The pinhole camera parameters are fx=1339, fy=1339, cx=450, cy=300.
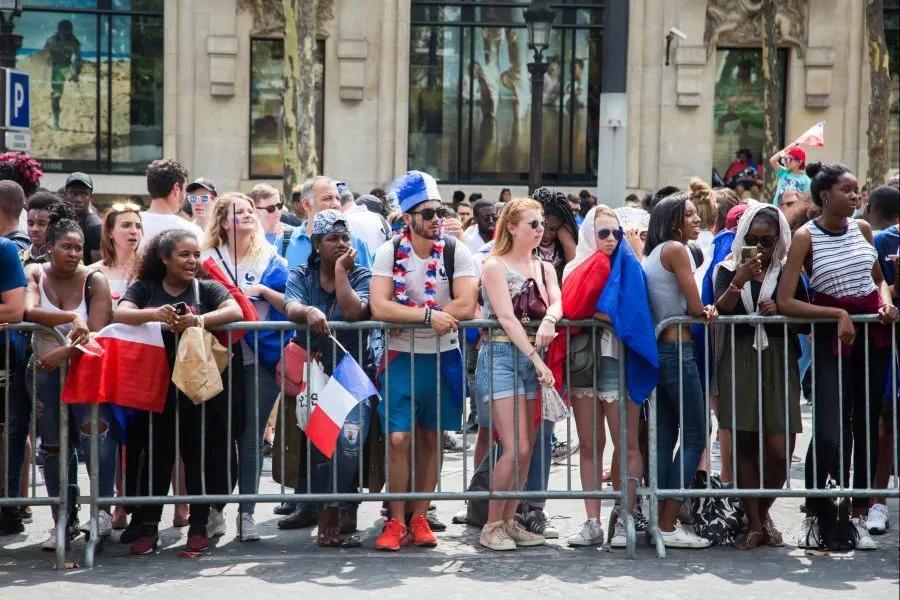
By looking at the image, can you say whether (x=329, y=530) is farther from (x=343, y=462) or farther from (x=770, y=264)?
(x=770, y=264)

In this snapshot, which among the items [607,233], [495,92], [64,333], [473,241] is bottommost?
[64,333]

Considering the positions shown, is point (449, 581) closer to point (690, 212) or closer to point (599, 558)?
point (599, 558)

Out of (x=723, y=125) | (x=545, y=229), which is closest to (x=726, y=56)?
(x=723, y=125)

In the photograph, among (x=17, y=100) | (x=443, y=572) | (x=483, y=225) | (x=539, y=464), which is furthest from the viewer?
(x=17, y=100)

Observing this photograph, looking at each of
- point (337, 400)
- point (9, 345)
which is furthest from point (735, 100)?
point (9, 345)

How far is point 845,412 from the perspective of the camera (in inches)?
300

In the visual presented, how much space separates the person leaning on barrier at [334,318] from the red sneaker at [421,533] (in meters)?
0.34

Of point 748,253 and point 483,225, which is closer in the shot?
point 748,253

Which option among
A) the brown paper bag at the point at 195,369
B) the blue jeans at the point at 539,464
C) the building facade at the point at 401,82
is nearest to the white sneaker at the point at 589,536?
the blue jeans at the point at 539,464

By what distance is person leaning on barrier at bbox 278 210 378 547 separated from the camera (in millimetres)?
7379

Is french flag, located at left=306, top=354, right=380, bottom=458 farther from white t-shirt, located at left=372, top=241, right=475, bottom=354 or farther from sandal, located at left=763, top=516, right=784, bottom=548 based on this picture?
sandal, located at left=763, top=516, right=784, bottom=548

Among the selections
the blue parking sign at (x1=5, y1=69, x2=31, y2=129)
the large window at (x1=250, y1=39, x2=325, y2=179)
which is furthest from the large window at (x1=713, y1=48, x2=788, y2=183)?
the blue parking sign at (x1=5, y1=69, x2=31, y2=129)

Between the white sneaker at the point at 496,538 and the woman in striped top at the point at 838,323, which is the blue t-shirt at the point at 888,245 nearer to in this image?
the woman in striped top at the point at 838,323

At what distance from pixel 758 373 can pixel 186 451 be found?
10.5 ft
